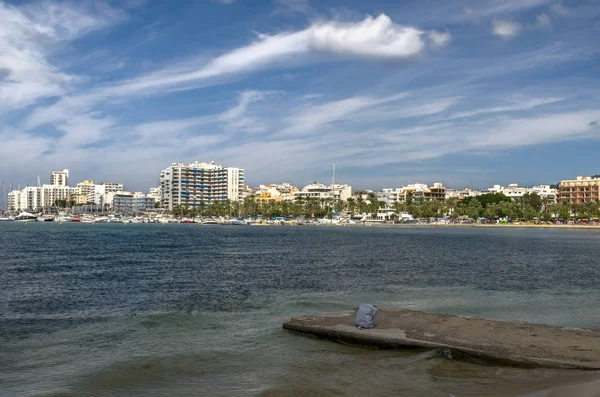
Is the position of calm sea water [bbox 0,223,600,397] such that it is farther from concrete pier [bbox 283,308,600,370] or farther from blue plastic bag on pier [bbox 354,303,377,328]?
blue plastic bag on pier [bbox 354,303,377,328]

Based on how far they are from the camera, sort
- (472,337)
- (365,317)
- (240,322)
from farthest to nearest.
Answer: (240,322) < (365,317) < (472,337)

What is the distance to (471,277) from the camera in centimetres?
3853

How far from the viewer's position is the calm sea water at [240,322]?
560 inches

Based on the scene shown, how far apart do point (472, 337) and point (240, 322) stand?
31.0ft

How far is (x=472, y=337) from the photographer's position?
16891 mm

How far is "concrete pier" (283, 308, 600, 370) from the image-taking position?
586 inches

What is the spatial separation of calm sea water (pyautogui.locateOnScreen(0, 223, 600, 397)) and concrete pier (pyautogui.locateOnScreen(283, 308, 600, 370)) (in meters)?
0.48

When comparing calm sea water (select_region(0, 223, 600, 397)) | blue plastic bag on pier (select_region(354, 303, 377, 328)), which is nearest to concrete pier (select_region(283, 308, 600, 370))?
blue plastic bag on pier (select_region(354, 303, 377, 328))

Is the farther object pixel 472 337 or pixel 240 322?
pixel 240 322

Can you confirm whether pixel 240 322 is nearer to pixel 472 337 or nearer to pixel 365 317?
pixel 365 317

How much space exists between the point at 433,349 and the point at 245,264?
32.6 metres

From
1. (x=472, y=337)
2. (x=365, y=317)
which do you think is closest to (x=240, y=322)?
(x=365, y=317)

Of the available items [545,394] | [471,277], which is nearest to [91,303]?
[545,394]

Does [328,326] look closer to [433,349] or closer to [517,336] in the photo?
[433,349]
